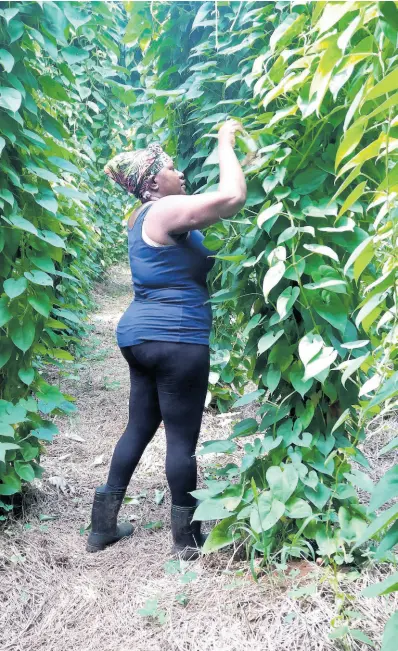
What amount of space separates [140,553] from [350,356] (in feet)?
3.54

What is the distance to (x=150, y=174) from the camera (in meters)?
1.98

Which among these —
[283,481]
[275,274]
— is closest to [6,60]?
[275,274]

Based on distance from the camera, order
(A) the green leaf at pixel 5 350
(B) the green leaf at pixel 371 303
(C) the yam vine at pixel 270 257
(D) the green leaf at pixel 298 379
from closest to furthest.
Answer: (B) the green leaf at pixel 371 303, (C) the yam vine at pixel 270 257, (D) the green leaf at pixel 298 379, (A) the green leaf at pixel 5 350

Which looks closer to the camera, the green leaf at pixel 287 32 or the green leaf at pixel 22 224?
the green leaf at pixel 287 32

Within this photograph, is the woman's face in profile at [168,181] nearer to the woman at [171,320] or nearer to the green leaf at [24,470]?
the woman at [171,320]

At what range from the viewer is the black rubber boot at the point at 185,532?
193 cm

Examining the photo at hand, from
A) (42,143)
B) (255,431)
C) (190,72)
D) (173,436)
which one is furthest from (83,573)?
(190,72)

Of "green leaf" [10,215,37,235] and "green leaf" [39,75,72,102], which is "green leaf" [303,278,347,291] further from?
"green leaf" [39,75,72,102]

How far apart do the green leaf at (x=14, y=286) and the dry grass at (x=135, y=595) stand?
2.96 feet

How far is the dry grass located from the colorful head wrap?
1.32 meters

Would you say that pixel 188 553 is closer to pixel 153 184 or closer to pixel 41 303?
pixel 41 303

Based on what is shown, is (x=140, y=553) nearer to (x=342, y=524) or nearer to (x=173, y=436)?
(x=173, y=436)

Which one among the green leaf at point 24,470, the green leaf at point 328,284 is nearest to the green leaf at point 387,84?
the green leaf at point 328,284

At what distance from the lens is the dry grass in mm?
1424
